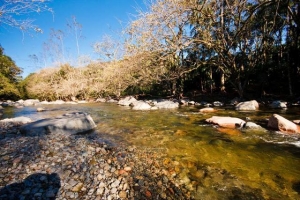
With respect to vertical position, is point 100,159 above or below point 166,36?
below

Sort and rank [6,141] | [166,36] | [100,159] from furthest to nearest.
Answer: [166,36]
[6,141]
[100,159]

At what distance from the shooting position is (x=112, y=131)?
664cm

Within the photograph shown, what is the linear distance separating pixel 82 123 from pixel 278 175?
5.77 m

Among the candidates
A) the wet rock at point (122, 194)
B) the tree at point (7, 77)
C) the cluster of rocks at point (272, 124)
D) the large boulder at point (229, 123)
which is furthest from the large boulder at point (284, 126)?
the tree at point (7, 77)

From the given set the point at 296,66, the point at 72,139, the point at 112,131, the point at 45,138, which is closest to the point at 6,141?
the point at 45,138

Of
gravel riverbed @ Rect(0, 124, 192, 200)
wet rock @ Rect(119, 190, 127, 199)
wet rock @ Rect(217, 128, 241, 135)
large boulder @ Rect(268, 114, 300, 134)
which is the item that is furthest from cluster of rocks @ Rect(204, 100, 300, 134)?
wet rock @ Rect(119, 190, 127, 199)

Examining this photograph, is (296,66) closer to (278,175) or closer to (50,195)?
(278,175)

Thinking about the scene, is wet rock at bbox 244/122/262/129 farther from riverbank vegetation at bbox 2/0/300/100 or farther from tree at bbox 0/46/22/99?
tree at bbox 0/46/22/99

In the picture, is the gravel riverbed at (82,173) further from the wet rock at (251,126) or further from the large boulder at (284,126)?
the large boulder at (284,126)

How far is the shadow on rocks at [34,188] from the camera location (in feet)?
8.55

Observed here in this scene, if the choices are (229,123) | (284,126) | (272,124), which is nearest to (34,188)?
(229,123)

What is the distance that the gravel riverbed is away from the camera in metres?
2.78

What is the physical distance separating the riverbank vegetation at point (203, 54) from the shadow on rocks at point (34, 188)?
9815 mm

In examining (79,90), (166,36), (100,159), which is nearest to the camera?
(100,159)
